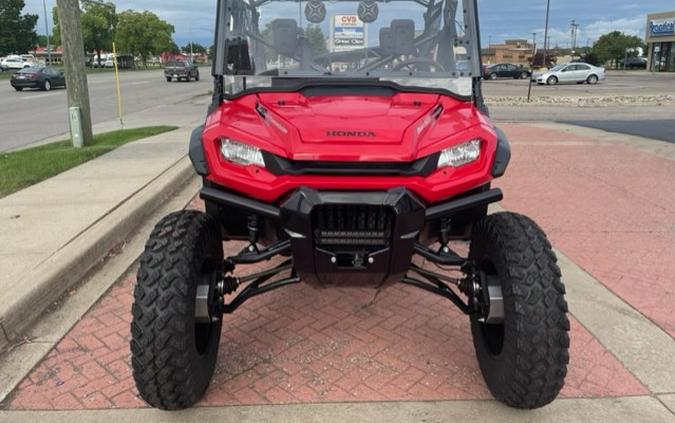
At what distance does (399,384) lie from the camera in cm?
332

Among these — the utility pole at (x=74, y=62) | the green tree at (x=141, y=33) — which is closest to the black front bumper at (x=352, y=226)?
the utility pole at (x=74, y=62)

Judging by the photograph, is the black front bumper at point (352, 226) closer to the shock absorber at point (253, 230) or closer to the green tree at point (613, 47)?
the shock absorber at point (253, 230)

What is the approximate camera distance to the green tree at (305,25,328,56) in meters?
3.75

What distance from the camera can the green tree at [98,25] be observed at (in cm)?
8012

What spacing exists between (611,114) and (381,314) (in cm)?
1837

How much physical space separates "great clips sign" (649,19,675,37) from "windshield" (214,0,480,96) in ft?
231

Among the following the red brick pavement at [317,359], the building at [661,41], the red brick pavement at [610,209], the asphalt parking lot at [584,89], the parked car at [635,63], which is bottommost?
the red brick pavement at [317,359]

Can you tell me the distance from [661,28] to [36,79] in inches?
2418

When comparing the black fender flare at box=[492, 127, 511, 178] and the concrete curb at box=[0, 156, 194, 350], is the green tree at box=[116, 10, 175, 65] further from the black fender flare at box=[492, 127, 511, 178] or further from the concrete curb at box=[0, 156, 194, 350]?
the black fender flare at box=[492, 127, 511, 178]

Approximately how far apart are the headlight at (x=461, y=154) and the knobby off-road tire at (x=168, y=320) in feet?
4.28

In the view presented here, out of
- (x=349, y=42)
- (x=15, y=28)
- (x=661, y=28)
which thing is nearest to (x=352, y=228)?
(x=349, y=42)

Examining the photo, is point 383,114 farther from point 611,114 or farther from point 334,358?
point 611,114

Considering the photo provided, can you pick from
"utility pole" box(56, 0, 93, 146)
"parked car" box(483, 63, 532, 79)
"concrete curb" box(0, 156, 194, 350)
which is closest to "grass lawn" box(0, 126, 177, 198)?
"utility pole" box(56, 0, 93, 146)

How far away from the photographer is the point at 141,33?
9031cm
